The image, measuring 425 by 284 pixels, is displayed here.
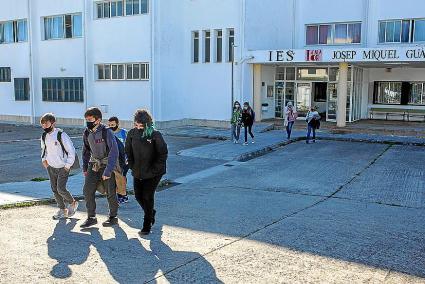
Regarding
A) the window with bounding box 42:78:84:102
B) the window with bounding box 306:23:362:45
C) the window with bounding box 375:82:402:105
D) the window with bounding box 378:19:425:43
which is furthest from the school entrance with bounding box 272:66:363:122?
the window with bounding box 42:78:84:102

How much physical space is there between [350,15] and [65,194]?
846 inches

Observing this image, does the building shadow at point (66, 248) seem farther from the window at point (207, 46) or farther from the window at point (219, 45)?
the window at point (207, 46)

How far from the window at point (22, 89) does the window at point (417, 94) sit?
2360 cm

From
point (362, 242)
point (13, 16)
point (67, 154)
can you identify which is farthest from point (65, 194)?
point (13, 16)

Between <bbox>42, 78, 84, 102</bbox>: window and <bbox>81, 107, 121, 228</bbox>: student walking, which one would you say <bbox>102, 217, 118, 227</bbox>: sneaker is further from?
<bbox>42, 78, 84, 102</bbox>: window

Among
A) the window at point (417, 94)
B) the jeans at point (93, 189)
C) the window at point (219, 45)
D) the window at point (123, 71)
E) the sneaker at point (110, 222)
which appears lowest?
the sneaker at point (110, 222)

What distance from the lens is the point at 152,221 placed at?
6875 mm

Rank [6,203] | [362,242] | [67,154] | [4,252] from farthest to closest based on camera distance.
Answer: [6,203], [67,154], [362,242], [4,252]

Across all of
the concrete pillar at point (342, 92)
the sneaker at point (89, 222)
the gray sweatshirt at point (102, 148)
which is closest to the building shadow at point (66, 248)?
the sneaker at point (89, 222)

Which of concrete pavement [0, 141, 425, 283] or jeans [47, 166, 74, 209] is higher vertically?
jeans [47, 166, 74, 209]

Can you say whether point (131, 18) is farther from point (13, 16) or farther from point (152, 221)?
point (152, 221)

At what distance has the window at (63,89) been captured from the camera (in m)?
27.8

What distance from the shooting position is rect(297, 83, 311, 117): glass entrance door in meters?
26.9

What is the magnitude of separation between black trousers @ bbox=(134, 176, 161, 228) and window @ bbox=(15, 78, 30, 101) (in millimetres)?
26346
